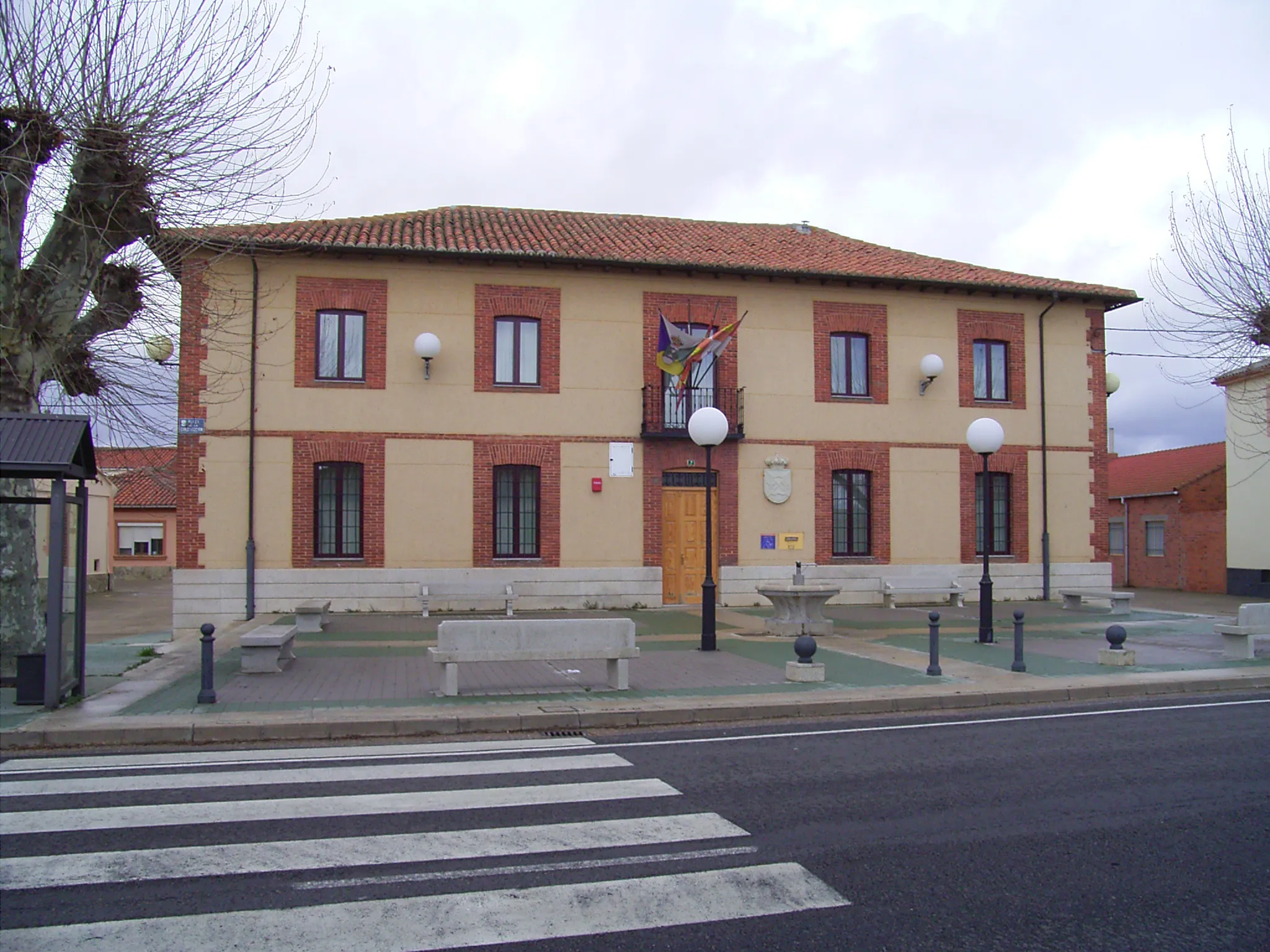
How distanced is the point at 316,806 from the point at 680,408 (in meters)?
15.6

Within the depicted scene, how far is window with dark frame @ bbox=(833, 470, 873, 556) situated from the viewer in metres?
22.8

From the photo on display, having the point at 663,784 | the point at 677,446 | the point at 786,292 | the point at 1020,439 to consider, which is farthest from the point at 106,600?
the point at 663,784

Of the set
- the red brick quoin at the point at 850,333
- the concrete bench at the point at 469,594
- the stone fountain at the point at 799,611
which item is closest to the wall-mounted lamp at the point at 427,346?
the concrete bench at the point at 469,594

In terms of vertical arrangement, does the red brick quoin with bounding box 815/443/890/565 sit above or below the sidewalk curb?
above

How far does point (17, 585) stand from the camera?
12055 millimetres

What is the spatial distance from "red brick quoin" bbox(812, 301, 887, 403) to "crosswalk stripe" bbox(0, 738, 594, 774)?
14.7 meters

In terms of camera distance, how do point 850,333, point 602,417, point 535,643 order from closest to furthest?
point 535,643 → point 602,417 → point 850,333

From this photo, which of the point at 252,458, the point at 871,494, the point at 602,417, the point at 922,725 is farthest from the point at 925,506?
the point at 252,458

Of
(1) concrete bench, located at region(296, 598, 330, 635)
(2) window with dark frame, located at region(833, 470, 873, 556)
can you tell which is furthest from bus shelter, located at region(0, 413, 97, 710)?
(2) window with dark frame, located at region(833, 470, 873, 556)

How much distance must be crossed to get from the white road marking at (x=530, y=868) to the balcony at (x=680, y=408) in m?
15.8

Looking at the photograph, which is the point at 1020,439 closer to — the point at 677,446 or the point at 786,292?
the point at 786,292

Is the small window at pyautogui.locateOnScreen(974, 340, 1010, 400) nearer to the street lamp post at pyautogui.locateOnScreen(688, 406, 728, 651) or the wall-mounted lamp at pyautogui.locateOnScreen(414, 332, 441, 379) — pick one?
the street lamp post at pyautogui.locateOnScreen(688, 406, 728, 651)

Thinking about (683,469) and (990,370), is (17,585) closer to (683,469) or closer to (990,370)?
(683,469)

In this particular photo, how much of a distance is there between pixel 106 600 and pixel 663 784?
30.9 metres
